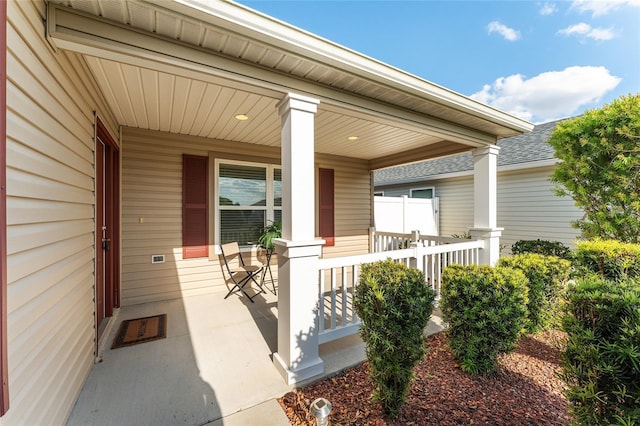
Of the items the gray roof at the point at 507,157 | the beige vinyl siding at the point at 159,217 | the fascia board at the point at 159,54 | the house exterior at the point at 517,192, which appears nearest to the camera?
the fascia board at the point at 159,54

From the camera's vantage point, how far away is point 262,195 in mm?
4816

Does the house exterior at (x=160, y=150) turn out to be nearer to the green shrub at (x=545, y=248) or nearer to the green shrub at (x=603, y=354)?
the green shrub at (x=603, y=354)

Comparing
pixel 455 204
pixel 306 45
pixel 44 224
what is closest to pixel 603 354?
pixel 306 45

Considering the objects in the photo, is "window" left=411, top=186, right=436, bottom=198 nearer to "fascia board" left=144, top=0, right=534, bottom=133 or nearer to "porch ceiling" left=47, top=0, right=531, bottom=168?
"porch ceiling" left=47, top=0, right=531, bottom=168

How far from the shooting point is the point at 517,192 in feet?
23.1

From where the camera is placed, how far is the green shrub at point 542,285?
2744 mm

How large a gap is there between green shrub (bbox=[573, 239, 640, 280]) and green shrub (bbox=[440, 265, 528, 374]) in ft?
5.53

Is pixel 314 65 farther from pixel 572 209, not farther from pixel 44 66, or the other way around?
pixel 572 209

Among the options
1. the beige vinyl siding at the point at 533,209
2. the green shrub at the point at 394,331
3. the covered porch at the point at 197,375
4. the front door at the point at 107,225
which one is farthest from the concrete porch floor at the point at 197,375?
the beige vinyl siding at the point at 533,209

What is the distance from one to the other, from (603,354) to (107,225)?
177 inches

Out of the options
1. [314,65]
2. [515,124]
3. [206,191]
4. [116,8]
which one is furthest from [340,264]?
[515,124]

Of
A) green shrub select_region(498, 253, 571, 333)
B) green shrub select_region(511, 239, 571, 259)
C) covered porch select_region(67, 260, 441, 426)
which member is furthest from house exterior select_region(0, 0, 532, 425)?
green shrub select_region(511, 239, 571, 259)

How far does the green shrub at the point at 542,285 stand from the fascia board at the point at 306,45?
1923 mm

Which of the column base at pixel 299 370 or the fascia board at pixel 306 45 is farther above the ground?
the fascia board at pixel 306 45
